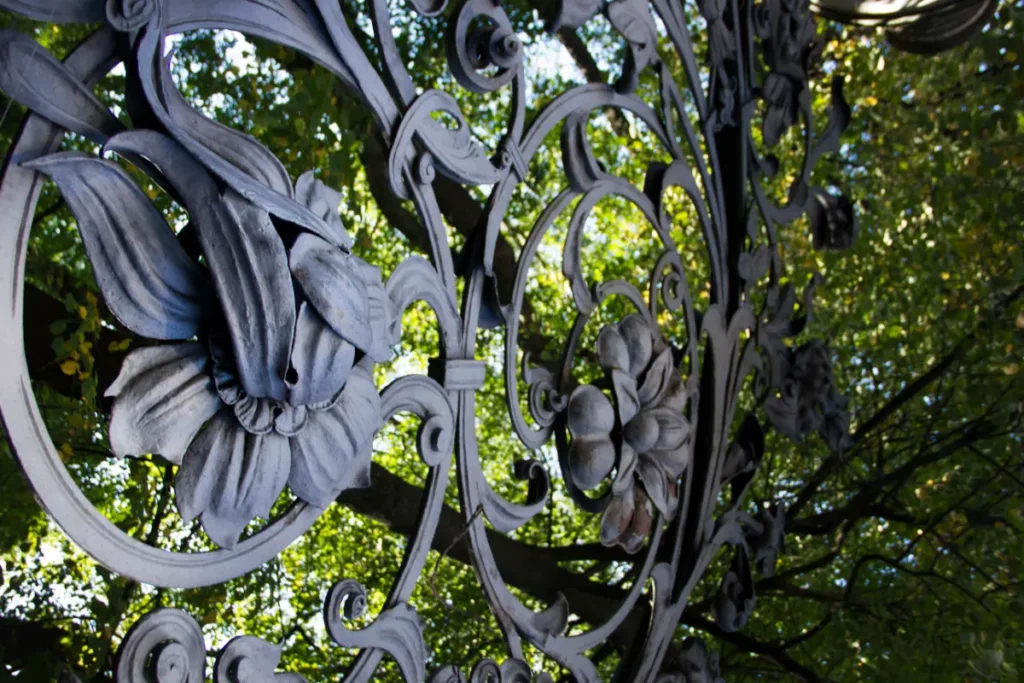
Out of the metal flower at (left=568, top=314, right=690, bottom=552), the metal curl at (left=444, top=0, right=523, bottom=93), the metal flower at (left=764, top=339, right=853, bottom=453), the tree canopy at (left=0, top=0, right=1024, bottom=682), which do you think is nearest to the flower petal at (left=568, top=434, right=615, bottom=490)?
the metal flower at (left=568, top=314, right=690, bottom=552)

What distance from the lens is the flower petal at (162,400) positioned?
457mm

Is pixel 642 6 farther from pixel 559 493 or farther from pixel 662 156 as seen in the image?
pixel 662 156

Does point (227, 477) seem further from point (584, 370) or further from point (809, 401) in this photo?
point (584, 370)

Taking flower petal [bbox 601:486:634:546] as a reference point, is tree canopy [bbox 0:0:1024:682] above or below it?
above

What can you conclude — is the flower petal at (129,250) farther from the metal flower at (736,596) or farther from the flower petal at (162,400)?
the metal flower at (736,596)

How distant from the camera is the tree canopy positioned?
1239 millimetres

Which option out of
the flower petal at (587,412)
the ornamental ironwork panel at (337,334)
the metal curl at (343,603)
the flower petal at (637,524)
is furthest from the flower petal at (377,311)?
the flower petal at (637,524)

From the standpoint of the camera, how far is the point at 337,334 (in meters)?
0.50

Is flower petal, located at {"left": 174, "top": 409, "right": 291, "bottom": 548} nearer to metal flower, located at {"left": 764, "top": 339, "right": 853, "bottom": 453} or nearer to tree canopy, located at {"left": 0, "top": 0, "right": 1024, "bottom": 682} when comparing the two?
tree canopy, located at {"left": 0, "top": 0, "right": 1024, "bottom": 682}

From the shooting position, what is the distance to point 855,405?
6.86 ft

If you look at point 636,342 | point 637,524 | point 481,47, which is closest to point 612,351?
point 636,342

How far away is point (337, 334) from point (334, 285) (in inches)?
0.9

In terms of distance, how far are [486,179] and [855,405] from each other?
1.59 meters

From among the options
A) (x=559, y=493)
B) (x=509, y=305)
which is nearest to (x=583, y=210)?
(x=509, y=305)
